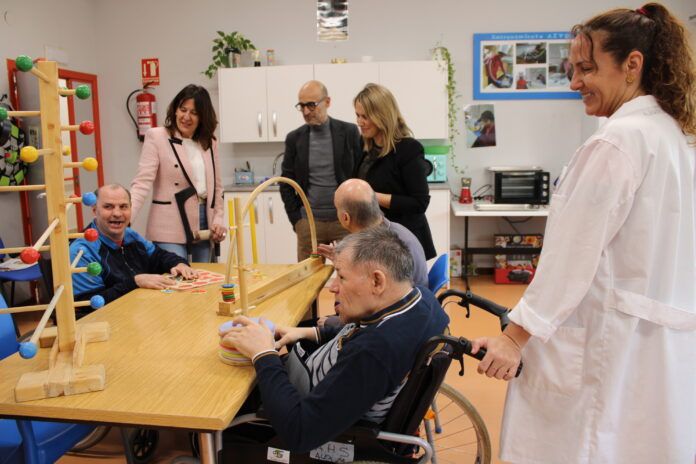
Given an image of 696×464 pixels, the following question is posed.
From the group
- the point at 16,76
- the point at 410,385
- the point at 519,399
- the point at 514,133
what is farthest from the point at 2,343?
the point at 514,133

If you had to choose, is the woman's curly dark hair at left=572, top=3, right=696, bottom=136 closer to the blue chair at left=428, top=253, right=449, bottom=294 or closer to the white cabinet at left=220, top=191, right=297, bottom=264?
the blue chair at left=428, top=253, right=449, bottom=294

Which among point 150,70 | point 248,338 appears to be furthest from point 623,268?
point 150,70

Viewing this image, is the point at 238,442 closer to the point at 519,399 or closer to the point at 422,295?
the point at 422,295

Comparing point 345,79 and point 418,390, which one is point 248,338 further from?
point 345,79

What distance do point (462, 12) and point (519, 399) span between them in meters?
4.75

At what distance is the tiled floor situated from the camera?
2.54 meters

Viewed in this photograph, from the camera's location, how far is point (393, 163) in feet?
9.93

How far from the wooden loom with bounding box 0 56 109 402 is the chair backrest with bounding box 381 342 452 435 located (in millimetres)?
738

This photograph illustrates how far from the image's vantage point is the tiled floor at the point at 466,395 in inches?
99.8

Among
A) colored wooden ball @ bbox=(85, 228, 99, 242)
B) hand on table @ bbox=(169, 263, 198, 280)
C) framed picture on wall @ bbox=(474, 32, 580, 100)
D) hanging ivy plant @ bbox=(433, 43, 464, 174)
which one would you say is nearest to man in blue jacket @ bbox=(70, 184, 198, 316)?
hand on table @ bbox=(169, 263, 198, 280)

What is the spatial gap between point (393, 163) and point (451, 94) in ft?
8.93

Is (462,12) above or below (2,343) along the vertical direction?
above

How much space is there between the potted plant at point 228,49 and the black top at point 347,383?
439cm

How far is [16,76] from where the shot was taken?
4598 mm
